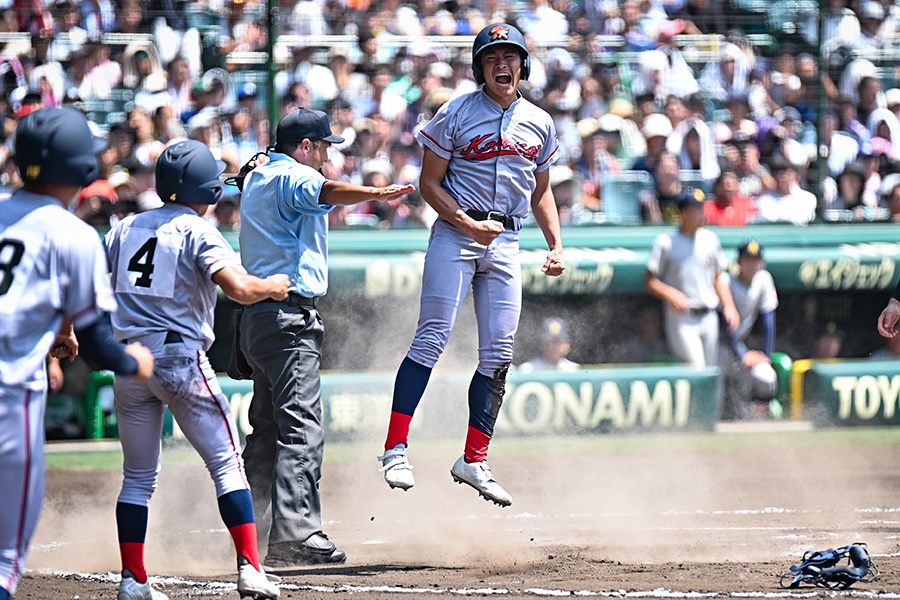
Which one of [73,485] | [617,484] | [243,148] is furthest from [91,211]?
[617,484]

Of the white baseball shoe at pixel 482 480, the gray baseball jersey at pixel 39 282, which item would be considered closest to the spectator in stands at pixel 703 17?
the white baseball shoe at pixel 482 480

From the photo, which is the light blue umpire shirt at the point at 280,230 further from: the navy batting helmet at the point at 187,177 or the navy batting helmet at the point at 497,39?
the navy batting helmet at the point at 497,39

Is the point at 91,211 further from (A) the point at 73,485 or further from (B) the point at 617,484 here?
(B) the point at 617,484

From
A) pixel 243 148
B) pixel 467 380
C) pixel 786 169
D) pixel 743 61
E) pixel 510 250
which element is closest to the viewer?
pixel 510 250

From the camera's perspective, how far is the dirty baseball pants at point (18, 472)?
131 inches

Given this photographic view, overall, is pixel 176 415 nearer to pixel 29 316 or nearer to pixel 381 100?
pixel 29 316

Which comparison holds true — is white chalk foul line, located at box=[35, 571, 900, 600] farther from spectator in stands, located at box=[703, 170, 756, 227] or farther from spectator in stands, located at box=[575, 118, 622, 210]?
spectator in stands, located at box=[703, 170, 756, 227]

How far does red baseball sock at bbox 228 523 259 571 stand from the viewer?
14.7 ft

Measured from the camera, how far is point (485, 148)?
18.7 ft

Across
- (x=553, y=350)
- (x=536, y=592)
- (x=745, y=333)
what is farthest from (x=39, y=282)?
(x=745, y=333)

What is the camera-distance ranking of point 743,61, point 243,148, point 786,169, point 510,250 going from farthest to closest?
point 743,61
point 786,169
point 243,148
point 510,250

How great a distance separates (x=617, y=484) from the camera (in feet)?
27.1

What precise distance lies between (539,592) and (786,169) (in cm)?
800

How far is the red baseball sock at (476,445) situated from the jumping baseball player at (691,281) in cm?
505
